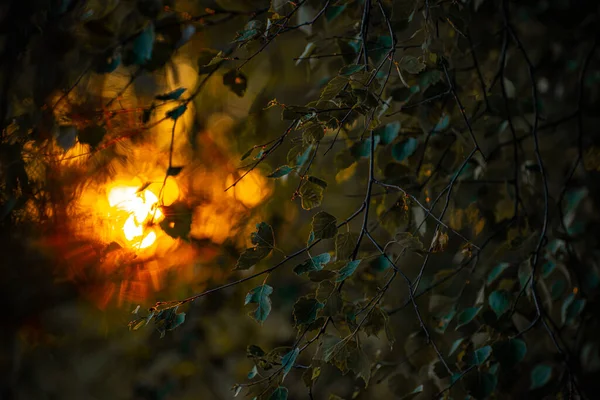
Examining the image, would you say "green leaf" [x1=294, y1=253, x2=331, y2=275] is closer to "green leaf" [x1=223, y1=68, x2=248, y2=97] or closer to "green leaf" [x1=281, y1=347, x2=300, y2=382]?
"green leaf" [x1=281, y1=347, x2=300, y2=382]

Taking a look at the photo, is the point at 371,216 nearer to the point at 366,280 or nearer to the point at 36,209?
the point at 366,280

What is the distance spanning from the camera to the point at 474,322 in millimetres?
938

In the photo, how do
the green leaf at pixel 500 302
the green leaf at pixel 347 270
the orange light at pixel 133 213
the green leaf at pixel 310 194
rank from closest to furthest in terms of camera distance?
the green leaf at pixel 347 270 < the green leaf at pixel 310 194 < the green leaf at pixel 500 302 < the orange light at pixel 133 213

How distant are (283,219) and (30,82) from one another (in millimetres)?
599

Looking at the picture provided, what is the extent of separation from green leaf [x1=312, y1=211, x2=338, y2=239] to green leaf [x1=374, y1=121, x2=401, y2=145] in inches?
10.0

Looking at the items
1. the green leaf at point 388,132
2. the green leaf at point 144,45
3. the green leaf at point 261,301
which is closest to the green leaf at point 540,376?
the green leaf at point 388,132

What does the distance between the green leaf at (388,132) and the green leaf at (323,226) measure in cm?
25

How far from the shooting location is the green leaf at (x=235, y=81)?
30.7 inches

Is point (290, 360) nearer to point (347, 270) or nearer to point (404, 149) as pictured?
point (347, 270)

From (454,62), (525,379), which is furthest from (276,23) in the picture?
(525,379)

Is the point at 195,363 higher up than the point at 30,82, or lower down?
lower down

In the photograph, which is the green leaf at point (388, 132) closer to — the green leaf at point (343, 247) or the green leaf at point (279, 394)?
the green leaf at point (343, 247)

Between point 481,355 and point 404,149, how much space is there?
286 mm

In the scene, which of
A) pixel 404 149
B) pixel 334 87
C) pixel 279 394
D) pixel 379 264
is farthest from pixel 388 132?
pixel 279 394
